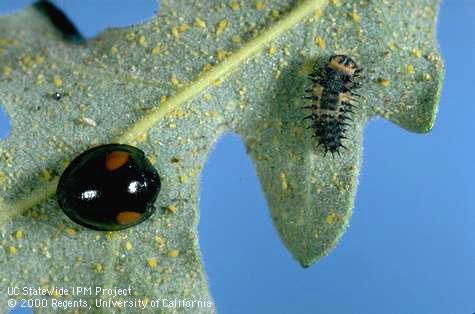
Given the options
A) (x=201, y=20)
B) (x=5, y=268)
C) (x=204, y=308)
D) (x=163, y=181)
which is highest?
(x=201, y=20)

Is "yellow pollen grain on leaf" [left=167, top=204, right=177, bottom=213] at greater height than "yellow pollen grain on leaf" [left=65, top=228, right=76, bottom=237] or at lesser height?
greater

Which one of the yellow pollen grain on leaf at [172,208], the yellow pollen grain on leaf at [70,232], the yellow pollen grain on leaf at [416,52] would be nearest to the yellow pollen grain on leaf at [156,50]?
the yellow pollen grain on leaf at [172,208]

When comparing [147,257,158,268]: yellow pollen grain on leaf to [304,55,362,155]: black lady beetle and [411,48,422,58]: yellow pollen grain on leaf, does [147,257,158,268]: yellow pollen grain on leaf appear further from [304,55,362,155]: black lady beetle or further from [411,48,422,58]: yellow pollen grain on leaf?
[411,48,422,58]: yellow pollen grain on leaf

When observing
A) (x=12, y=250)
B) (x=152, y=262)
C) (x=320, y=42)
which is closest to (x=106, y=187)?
(x=152, y=262)

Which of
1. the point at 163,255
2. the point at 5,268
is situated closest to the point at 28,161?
the point at 5,268

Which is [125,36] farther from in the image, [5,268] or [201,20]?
[5,268]

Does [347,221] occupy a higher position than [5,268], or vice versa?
[347,221]

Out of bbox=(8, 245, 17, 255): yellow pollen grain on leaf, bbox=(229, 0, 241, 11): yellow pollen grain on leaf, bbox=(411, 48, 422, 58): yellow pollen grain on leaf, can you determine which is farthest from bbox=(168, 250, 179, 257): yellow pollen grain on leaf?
bbox=(411, 48, 422, 58): yellow pollen grain on leaf
